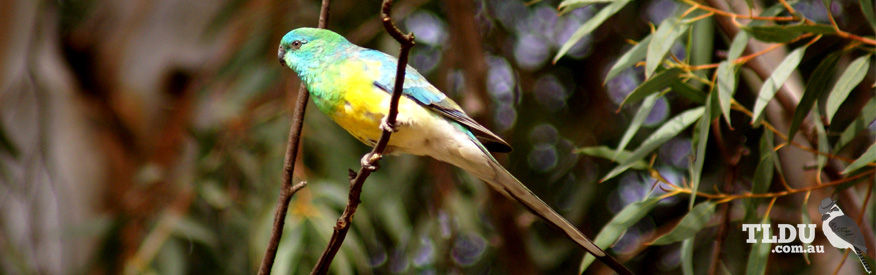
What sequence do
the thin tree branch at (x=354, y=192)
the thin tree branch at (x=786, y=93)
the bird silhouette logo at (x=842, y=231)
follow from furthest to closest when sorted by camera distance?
the thin tree branch at (x=786, y=93) < the bird silhouette logo at (x=842, y=231) < the thin tree branch at (x=354, y=192)

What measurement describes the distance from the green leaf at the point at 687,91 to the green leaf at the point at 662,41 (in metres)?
0.08

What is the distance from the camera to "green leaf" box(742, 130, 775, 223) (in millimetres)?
2047

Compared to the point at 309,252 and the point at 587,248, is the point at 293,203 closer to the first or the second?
the point at 309,252

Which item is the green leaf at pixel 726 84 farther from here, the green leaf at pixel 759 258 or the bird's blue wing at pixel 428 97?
the bird's blue wing at pixel 428 97

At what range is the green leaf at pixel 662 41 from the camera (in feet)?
6.15

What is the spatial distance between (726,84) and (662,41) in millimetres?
175

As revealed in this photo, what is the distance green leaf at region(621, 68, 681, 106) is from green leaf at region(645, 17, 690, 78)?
32 millimetres

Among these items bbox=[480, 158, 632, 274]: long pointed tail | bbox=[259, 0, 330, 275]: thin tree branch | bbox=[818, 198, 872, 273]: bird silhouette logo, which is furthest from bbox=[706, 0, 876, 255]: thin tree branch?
bbox=[259, 0, 330, 275]: thin tree branch

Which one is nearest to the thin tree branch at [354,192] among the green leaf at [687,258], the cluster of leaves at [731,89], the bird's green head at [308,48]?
the bird's green head at [308,48]

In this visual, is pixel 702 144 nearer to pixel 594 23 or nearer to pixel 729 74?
pixel 729 74

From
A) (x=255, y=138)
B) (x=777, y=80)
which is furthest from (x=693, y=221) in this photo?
(x=255, y=138)

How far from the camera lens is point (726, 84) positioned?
190 cm

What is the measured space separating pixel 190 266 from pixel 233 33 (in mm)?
1101

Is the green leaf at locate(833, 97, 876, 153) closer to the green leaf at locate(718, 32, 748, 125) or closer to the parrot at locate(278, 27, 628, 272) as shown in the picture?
the green leaf at locate(718, 32, 748, 125)
